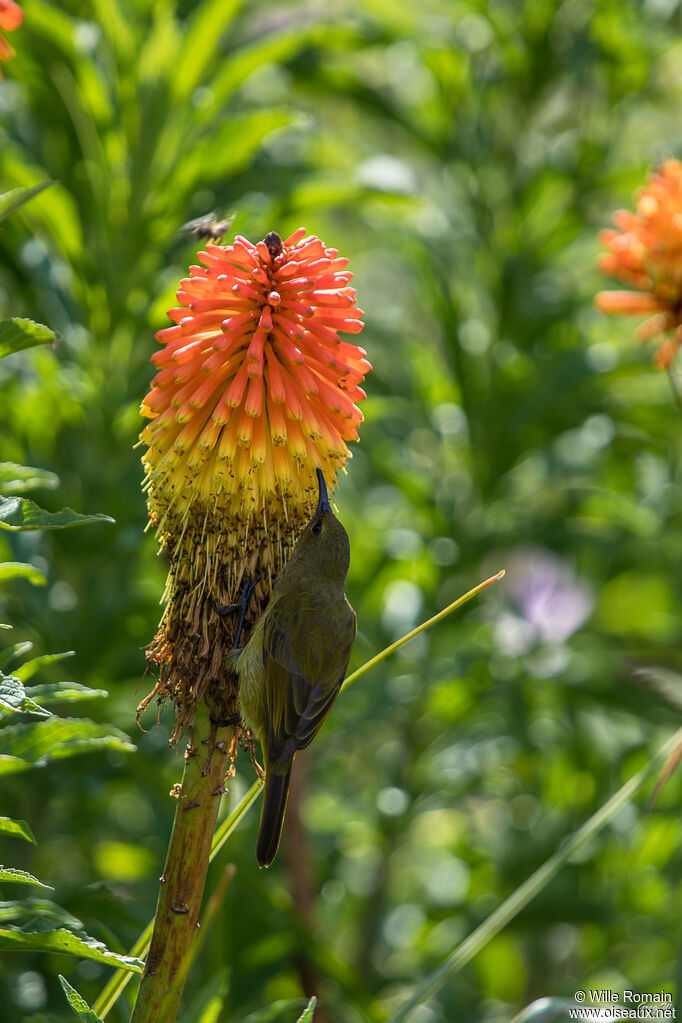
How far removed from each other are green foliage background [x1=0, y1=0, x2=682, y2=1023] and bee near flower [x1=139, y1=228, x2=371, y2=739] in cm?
89

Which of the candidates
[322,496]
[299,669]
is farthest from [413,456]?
[299,669]

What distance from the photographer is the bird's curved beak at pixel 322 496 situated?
1927 mm

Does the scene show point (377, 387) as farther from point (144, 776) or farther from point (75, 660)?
point (144, 776)

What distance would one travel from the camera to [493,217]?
4.21 meters

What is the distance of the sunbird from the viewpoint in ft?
6.16

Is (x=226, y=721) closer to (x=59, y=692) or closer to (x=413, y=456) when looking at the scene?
(x=59, y=692)

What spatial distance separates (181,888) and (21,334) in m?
0.87

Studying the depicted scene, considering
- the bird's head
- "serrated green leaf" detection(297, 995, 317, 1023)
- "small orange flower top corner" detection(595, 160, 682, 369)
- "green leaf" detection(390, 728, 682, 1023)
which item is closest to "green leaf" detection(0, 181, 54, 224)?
the bird's head

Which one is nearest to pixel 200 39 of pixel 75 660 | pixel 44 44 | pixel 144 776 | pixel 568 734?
pixel 44 44

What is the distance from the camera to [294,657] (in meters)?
2.06

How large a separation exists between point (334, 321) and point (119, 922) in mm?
1725

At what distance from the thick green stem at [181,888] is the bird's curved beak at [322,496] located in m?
0.61

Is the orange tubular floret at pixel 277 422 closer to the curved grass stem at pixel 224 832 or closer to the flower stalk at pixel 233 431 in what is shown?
the flower stalk at pixel 233 431

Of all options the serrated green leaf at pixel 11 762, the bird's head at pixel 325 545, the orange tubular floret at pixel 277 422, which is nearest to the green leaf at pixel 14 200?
the orange tubular floret at pixel 277 422
